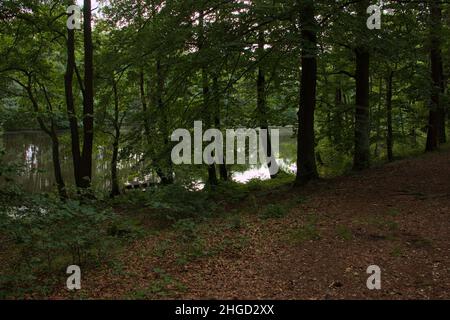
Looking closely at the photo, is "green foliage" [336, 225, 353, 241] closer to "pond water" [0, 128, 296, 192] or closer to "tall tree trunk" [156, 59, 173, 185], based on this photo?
"pond water" [0, 128, 296, 192]

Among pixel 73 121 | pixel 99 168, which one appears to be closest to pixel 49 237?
pixel 73 121

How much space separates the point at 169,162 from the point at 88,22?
5604 millimetres

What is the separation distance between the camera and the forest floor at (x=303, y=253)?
5504mm

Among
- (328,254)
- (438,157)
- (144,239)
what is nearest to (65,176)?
(144,239)

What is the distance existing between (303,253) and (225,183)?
28.5 feet

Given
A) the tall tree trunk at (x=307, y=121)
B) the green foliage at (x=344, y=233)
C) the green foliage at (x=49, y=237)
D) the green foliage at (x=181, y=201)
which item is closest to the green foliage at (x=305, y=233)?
the green foliage at (x=344, y=233)

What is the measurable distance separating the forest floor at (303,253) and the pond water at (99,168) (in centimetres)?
336

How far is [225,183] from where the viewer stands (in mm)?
15352

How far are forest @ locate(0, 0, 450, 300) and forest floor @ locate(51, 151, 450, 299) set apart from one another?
0.12ft

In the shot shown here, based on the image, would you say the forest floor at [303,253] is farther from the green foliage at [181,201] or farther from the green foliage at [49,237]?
the green foliage at [181,201]

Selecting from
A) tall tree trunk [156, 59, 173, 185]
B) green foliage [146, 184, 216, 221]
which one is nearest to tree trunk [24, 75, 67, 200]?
tall tree trunk [156, 59, 173, 185]

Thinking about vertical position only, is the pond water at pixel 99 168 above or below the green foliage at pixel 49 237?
above

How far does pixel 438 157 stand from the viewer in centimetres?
1485

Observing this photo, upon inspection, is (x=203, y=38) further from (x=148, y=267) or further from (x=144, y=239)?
(x=148, y=267)
